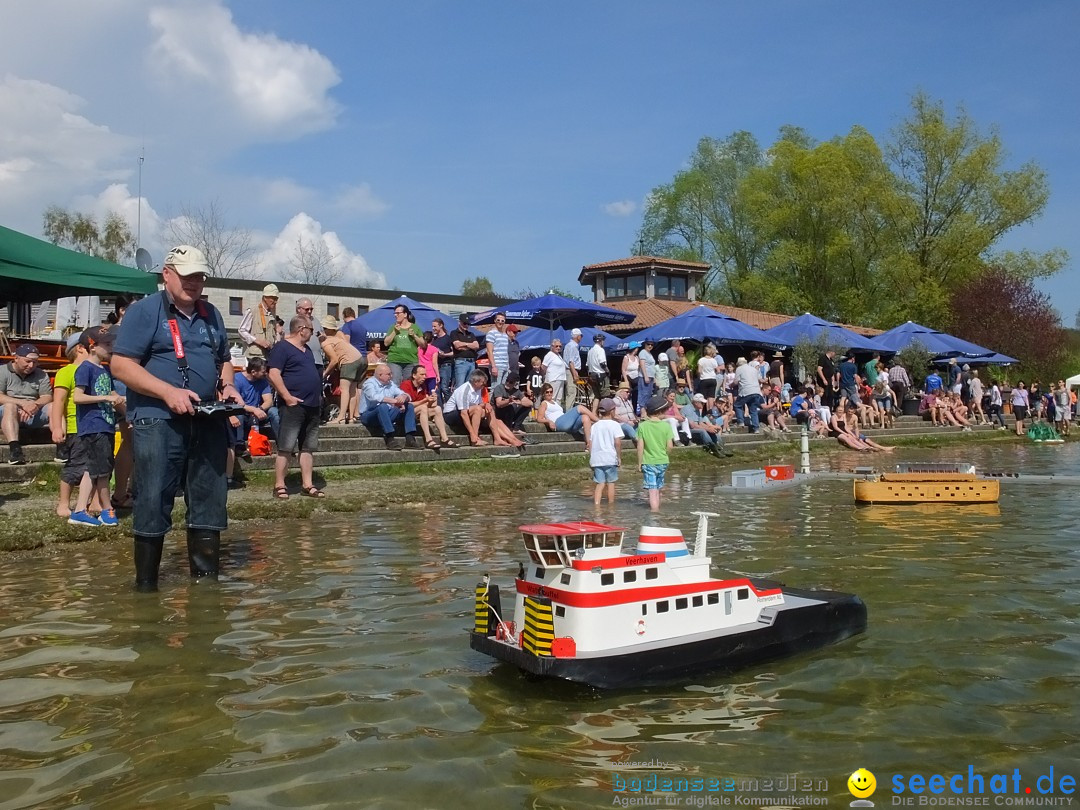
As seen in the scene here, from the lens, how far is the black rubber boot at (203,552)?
7.75 m

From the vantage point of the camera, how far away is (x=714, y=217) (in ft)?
227

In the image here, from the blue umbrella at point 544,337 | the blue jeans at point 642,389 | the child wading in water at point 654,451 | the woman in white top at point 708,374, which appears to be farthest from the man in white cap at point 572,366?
the child wading in water at point 654,451

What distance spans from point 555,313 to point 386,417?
12.2 metres

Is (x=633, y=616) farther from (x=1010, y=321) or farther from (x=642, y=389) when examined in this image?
(x=1010, y=321)

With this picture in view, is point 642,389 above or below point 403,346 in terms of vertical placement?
below

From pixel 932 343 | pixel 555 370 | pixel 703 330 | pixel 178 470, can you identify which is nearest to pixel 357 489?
pixel 178 470

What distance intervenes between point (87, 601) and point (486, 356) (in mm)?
14417

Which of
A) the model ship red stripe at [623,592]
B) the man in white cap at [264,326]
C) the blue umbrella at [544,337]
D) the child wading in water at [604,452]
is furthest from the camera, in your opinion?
the blue umbrella at [544,337]

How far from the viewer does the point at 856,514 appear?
523 inches

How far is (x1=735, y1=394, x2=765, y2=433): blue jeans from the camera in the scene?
87.0ft

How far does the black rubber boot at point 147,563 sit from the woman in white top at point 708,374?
64.5 feet

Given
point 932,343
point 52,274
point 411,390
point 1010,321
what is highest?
point 1010,321

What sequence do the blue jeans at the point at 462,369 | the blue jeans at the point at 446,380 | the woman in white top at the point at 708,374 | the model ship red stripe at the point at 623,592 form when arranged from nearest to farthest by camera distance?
1. the model ship red stripe at the point at 623,592
2. the blue jeans at the point at 462,369
3. the blue jeans at the point at 446,380
4. the woman in white top at the point at 708,374

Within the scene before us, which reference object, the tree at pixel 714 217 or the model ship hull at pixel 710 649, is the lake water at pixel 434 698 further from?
the tree at pixel 714 217
